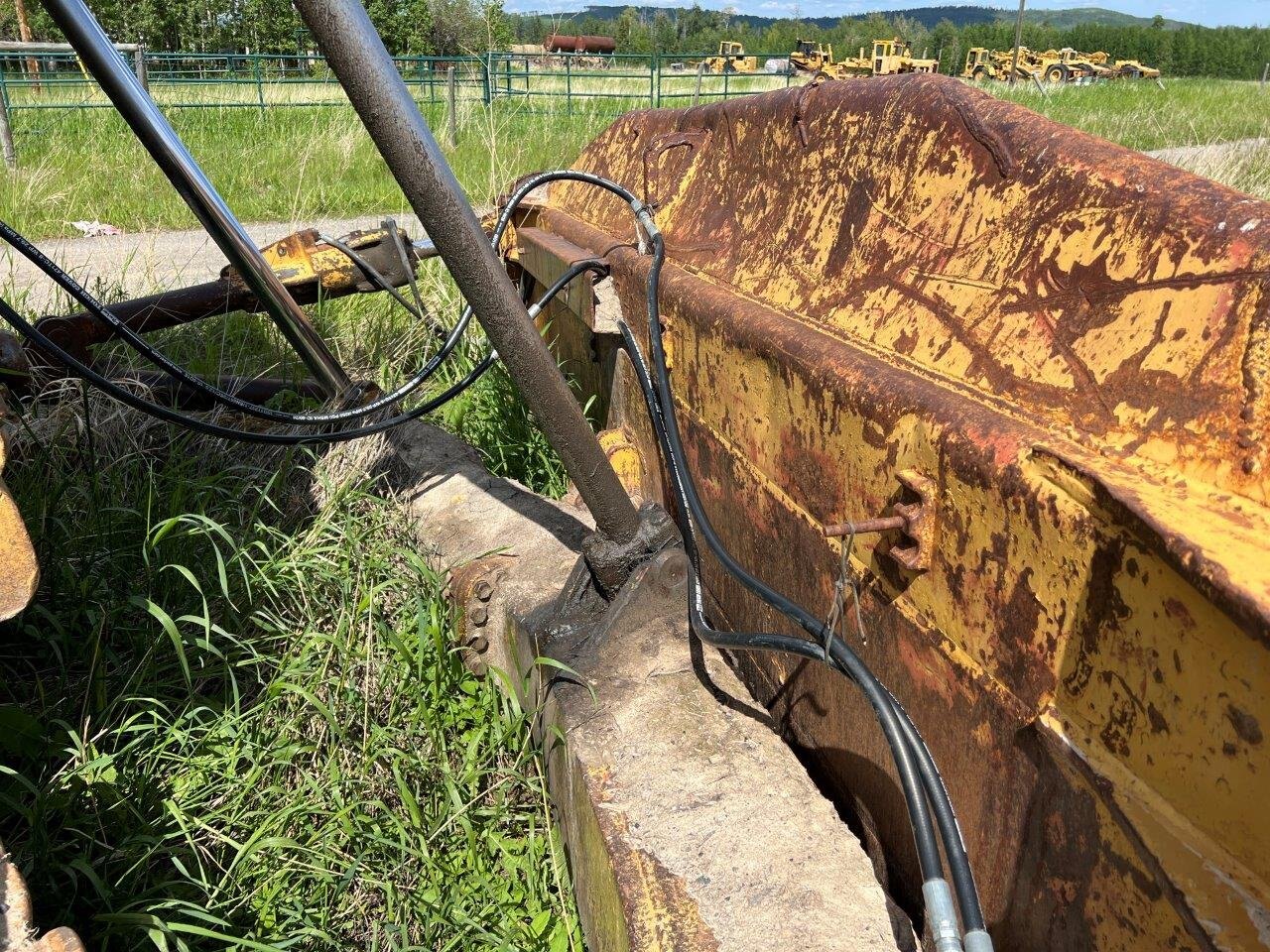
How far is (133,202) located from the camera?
7.41 metres

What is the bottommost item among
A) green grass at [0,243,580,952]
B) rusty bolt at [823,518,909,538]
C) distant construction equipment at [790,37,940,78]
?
green grass at [0,243,580,952]

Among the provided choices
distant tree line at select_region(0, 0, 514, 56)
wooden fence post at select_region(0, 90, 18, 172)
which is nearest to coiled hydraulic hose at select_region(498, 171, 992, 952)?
wooden fence post at select_region(0, 90, 18, 172)

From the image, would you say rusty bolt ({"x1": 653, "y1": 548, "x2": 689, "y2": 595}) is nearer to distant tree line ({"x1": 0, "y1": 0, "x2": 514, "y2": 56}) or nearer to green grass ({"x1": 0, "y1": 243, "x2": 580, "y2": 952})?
green grass ({"x1": 0, "y1": 243, "x2": 580, "y2": 952})

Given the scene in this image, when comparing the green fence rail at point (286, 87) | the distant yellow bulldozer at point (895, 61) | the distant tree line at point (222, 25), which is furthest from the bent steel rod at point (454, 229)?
the distant tree line at point (222, 25)

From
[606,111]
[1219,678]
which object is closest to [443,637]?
[1219,678]

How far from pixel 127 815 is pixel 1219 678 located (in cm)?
189

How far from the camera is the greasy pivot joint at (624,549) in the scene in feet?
6.23

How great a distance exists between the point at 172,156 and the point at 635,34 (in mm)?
58270

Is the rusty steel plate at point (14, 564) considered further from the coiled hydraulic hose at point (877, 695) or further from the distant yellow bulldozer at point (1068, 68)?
the distant yellow bulldozer at point (1068, 68)

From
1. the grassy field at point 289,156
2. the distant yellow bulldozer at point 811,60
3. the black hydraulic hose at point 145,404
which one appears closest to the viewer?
the black hydraulic hose at point 145,404

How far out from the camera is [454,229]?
1.53 m

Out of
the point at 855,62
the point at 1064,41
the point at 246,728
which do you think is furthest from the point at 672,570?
the point at 1064,41

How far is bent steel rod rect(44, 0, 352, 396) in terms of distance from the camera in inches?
77.9

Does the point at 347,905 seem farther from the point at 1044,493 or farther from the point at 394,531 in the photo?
the point at 1044,493
